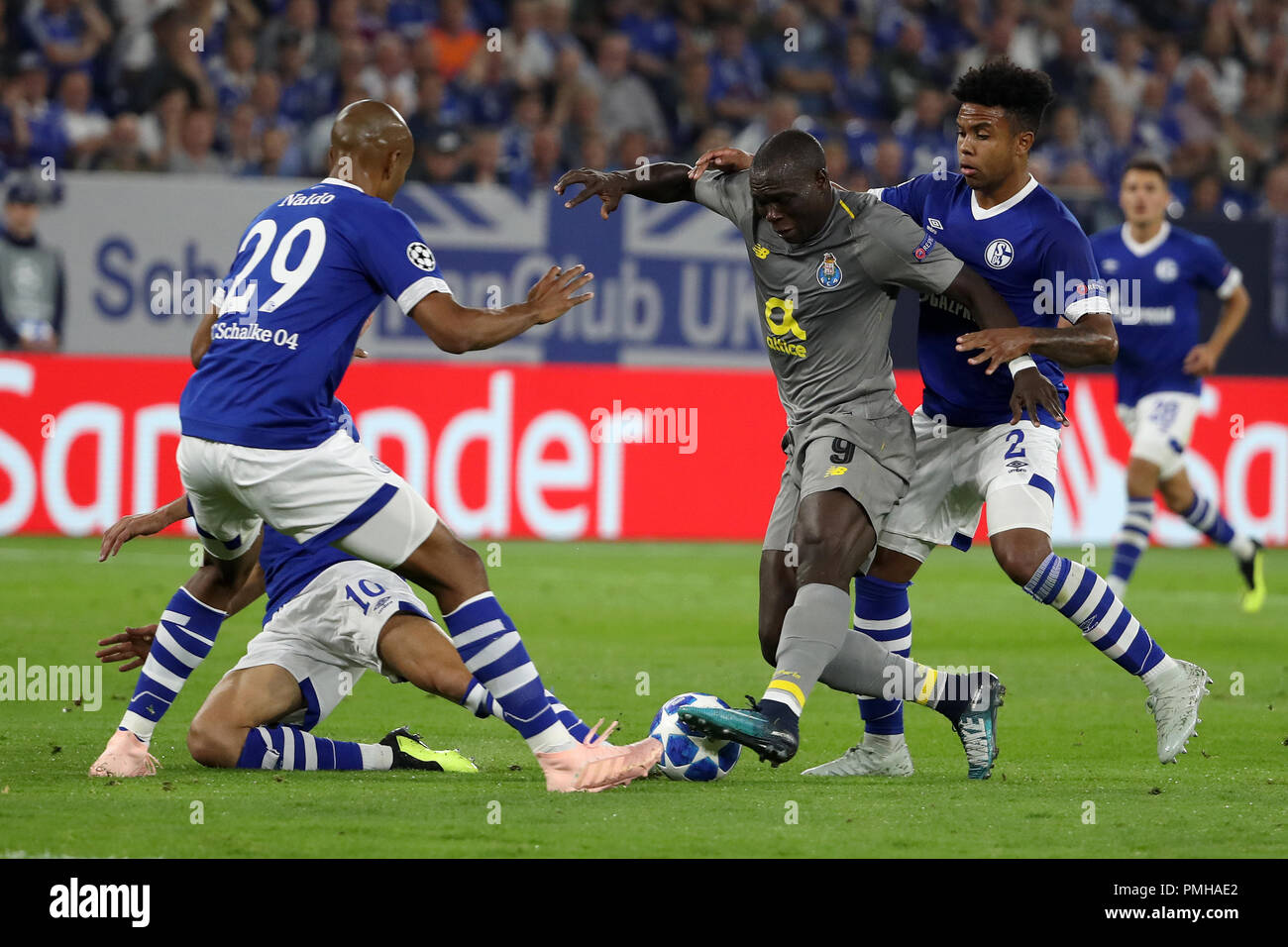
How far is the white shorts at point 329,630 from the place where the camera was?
19.3 ft

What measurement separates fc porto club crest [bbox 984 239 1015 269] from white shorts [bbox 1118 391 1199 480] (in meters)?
5.08

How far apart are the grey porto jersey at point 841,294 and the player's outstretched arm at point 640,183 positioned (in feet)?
1.25

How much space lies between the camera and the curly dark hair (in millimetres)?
6102

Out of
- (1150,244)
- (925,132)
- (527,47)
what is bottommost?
(1150,244)

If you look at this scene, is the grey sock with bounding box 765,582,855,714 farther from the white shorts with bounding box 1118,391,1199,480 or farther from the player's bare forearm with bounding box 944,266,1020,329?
the white shorts with bounding box 1118,391,1199,480

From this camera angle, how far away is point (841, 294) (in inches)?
234

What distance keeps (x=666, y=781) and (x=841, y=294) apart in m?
1.76

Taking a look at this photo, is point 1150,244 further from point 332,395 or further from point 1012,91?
point 332,395

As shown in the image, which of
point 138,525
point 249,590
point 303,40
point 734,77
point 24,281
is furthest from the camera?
point 734,77

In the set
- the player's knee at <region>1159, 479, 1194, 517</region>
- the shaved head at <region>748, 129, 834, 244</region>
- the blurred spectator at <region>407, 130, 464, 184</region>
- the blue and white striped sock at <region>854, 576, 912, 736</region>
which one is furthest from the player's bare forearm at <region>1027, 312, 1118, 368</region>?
the blurred spectator at <region>407, 130, 464, 184</region>

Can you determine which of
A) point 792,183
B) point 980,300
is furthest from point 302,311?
point 980,300

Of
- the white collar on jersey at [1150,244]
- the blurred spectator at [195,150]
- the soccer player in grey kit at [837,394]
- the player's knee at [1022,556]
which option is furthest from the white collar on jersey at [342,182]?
the blurred spectator at [195,150]

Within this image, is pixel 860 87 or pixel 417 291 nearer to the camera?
pixel 417 291

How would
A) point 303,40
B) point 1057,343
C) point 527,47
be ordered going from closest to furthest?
point 1057,343
point 303,40
point 527,47
